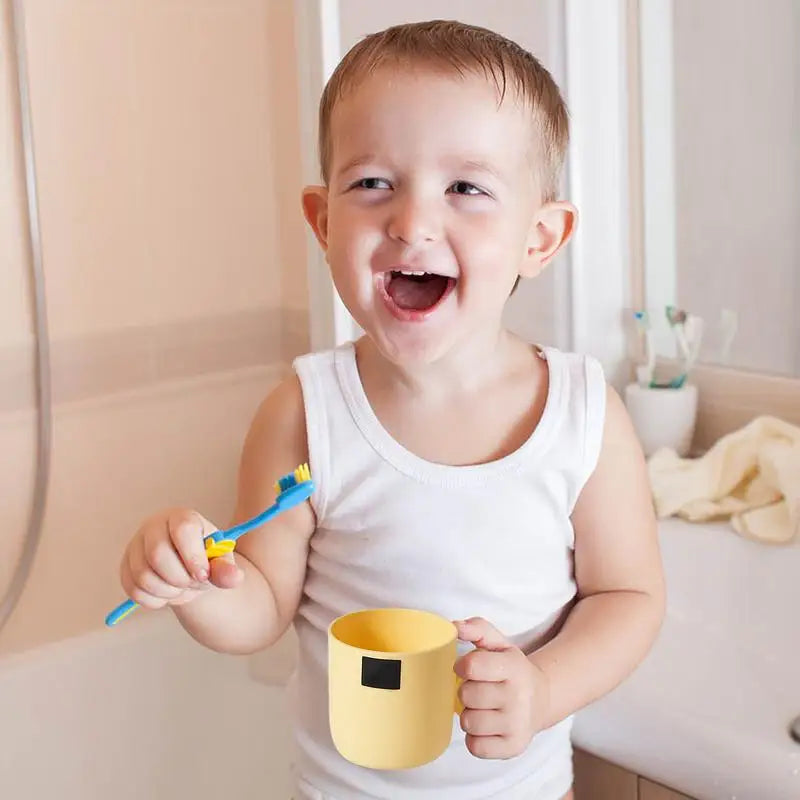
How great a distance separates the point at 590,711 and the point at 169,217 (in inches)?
40.5

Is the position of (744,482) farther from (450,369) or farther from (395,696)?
(395,696)

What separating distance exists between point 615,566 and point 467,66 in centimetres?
40

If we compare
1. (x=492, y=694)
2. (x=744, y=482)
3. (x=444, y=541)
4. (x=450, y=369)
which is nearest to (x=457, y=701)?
(x=492, y=694)

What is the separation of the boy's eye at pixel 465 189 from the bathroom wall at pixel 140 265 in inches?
34.8

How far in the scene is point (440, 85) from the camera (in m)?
0.79

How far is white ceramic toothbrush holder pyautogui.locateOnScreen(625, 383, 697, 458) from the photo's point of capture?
1561 mm

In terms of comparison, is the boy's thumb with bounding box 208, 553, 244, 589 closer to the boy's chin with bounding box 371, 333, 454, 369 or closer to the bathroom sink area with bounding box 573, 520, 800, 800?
the boy's chin with bounding box 371, 333, 454, 369

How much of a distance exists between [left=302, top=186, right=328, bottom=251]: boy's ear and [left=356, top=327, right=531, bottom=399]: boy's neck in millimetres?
107

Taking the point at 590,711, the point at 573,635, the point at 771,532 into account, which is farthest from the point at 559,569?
the point at 771,532

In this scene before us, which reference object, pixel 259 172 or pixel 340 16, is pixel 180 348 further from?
pixel 340 16

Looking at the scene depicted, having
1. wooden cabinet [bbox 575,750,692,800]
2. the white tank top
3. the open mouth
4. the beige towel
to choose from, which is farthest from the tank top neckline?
the beige towel

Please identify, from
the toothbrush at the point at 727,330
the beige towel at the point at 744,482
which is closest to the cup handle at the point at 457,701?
the beige towel at the point at 744,482

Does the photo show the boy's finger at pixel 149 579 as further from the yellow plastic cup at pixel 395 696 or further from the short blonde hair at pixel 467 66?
the short blonde hair at pixel 467 66

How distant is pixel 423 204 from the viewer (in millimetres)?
780
